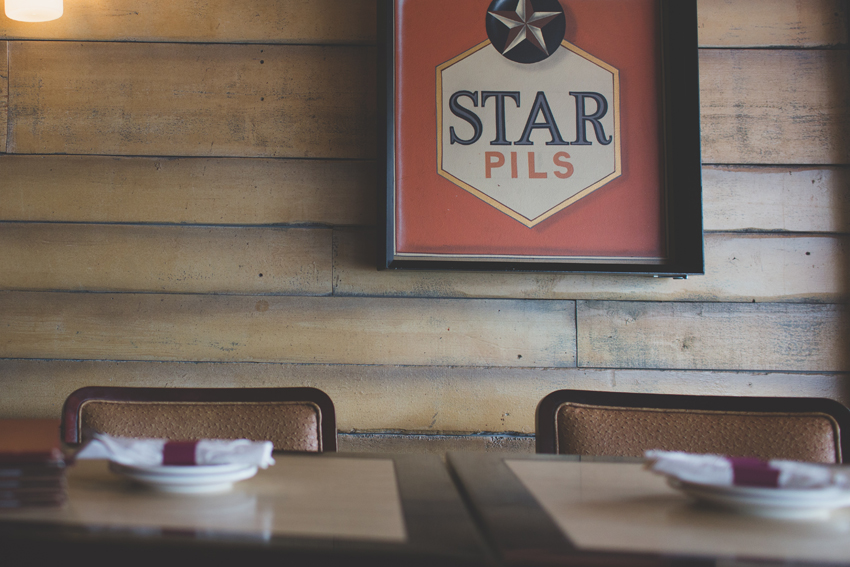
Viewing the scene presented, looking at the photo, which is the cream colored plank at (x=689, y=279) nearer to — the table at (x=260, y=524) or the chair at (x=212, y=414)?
the chair at (x=212, y=414)

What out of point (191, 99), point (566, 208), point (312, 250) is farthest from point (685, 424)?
point (191, 99)

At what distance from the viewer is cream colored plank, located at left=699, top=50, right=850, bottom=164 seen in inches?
61.9

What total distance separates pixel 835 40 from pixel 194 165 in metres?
1.70

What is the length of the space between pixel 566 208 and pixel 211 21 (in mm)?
1030

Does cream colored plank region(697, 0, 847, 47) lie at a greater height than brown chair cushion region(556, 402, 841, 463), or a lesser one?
greater

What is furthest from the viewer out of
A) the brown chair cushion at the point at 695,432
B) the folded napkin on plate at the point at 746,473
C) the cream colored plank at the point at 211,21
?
the cream colored plank at the point at 211,21

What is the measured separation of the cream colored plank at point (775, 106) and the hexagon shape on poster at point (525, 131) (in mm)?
282

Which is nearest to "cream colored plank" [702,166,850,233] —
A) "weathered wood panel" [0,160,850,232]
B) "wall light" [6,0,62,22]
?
"weathered wood panel" [0,160,850,232]

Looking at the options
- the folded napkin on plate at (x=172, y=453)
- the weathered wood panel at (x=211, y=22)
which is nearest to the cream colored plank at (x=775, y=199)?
the weathered wood panel at (x=211, y=22)

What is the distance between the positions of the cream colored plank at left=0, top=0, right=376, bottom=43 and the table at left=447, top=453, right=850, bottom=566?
1.23 metres

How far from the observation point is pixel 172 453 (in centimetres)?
67

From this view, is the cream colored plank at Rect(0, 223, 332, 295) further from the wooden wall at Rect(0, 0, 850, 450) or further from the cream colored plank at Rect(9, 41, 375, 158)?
the cream colored plank at Rect(9, 41, 375, 158)

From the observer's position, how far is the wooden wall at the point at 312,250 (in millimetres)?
1513

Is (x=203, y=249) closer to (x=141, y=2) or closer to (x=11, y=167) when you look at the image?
(x=11, y=167)
